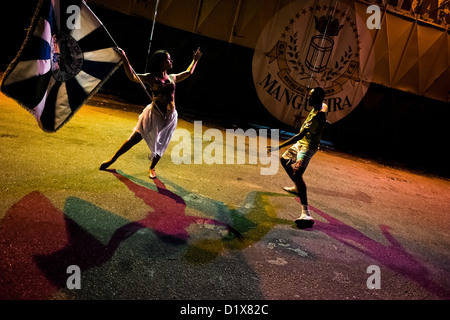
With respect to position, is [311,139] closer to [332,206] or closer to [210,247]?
[332,206]

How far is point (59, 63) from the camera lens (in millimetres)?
2709

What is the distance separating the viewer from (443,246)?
4145 millimetres

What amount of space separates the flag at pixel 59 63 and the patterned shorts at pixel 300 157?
9.12 feet

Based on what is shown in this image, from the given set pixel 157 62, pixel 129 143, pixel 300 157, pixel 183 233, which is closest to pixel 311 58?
pixel 300 157

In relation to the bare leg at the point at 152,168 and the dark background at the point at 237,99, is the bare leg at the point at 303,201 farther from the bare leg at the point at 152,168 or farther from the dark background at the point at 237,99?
the dark background at the point at 237,99

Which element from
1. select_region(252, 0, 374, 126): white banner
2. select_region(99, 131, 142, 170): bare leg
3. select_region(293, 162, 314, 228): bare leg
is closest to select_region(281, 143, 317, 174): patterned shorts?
select_region(293, 162, 314, 228): bare leg

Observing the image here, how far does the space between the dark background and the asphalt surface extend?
562cm

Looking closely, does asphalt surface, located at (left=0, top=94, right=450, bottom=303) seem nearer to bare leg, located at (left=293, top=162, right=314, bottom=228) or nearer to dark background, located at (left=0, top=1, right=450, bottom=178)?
bare leg, located at (left=293, top=162, right=314, bottom=228)

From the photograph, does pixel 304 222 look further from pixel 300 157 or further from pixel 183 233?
pixel 183 233

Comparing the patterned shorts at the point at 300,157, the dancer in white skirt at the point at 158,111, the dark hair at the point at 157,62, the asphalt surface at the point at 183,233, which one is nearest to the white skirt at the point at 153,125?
the dancer in white skirt at the point at 158,111

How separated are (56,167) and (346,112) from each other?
11.1 m

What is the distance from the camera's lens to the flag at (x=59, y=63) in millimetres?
2371

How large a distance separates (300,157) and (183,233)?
2059mm

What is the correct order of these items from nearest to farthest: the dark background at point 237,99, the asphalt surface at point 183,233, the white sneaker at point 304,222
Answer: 1. the asphalt surface at point 183,233
2. the white sneaker at point 304,222
3. the dark background at point 237,99
